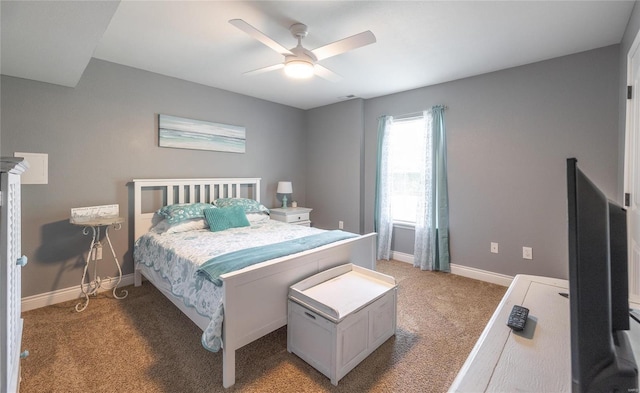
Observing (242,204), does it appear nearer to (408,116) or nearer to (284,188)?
(284,188)

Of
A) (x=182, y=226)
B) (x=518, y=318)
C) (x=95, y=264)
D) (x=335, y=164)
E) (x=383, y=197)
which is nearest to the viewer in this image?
(x=518, y=318)

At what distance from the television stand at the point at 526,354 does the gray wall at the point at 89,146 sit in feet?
11.4

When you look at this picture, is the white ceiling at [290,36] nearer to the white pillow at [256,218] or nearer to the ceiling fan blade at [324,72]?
the ceiling fan blade at [324,72]

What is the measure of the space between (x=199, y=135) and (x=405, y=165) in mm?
2839

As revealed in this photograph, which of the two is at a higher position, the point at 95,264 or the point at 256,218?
the point at 256,218

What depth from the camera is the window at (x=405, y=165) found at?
3852mm

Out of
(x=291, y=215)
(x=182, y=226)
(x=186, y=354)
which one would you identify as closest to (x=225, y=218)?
(x=182, y=226)

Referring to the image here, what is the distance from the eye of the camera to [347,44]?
6.40 feet

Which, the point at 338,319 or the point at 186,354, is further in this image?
the point at 186,354

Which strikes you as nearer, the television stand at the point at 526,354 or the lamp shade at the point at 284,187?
the television stand at the point at 526,354

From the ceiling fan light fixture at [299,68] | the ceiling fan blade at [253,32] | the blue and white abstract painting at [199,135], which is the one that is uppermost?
the ceiling fan blade at [253,32]

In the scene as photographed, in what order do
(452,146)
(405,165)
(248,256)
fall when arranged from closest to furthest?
(248,256), (452,146), (405,165)

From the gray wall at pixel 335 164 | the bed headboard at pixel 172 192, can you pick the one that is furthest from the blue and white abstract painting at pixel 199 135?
the gray wall at pixel 335 164

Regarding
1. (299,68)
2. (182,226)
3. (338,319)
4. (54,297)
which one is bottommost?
(54,297)
